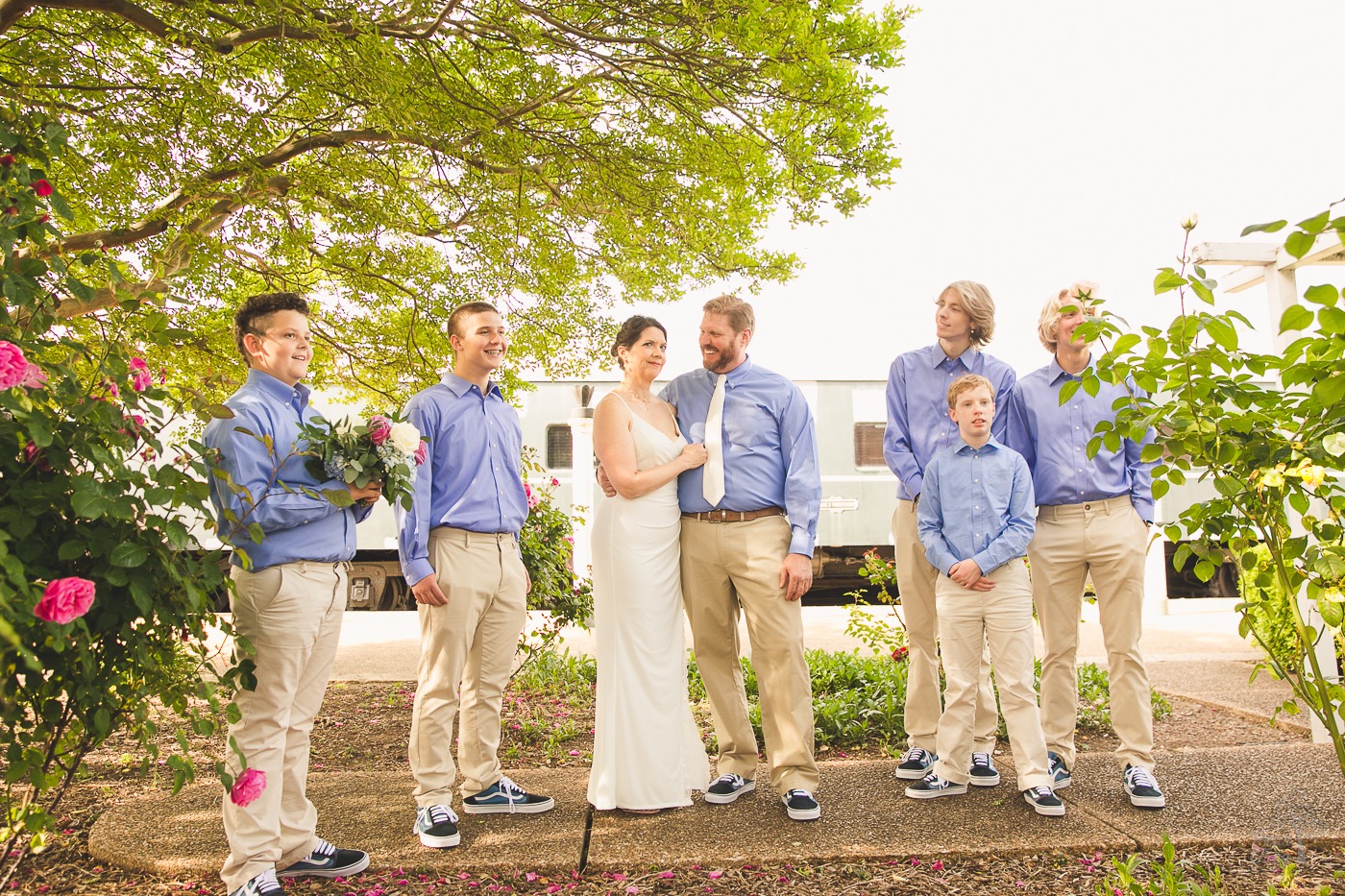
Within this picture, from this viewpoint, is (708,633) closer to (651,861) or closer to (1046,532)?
(651,861)

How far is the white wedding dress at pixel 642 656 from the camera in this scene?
353cm

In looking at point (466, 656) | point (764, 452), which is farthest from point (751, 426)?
point (466, 656)

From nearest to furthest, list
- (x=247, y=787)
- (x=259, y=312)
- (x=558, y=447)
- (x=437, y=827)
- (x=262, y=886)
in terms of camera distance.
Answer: (x=247, y=787)
(x=262, y=886)
(x=259, y=312)
(x=437, y=827)
(x=558, y=447)

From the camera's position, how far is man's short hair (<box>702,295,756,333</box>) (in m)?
3.78

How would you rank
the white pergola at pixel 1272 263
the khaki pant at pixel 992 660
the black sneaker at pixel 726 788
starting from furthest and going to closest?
1. the white pergola at pixel 1272 263
2. the black sneaker at pixel 726 788
3. the khaki pant at pixel 992 660

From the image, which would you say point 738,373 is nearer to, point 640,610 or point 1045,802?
point 640,610

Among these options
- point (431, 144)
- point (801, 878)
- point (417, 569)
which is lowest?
point (801, 878)

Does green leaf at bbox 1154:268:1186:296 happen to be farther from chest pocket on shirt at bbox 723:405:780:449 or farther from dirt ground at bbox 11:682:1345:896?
chest pocket on shirt at bbox 723:405:780:449

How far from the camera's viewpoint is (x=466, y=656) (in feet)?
11.6

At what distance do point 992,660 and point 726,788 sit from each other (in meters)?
1.17

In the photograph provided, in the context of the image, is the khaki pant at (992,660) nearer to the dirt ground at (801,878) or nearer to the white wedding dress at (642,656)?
the dirt ground at (801,878)

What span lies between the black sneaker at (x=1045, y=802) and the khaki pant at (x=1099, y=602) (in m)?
0.40

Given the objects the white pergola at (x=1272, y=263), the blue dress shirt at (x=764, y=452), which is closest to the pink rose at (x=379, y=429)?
the blue dress shirt at (x=764, y=452)

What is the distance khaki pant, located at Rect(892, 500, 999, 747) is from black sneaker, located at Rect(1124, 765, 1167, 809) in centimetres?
58
